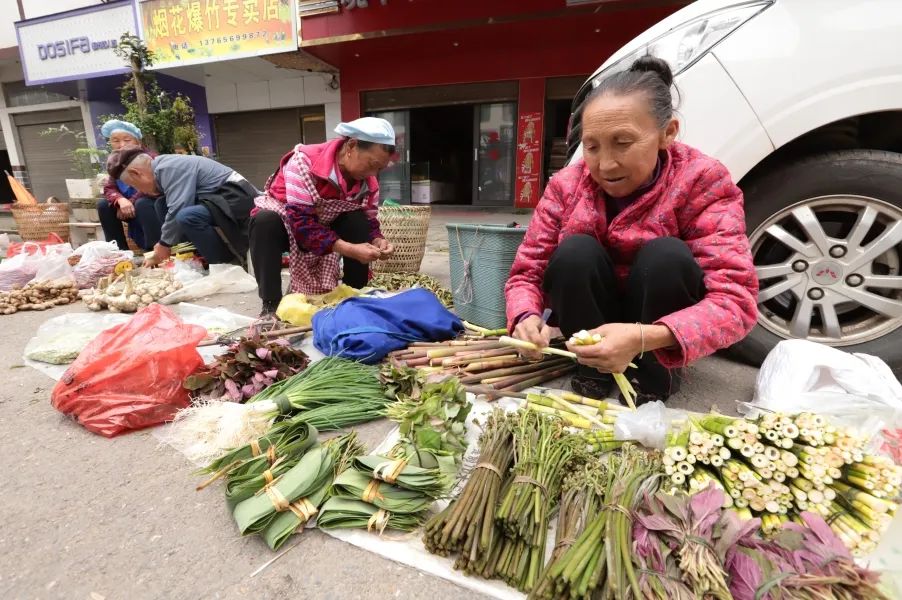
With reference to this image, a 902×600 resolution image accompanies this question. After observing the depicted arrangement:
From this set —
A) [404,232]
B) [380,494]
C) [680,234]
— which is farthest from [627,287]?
[404,232]

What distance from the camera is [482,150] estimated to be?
9.06 meters

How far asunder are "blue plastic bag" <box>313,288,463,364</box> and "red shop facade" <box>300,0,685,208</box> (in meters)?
5.98

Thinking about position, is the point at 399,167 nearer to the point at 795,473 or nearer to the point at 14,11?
the point at 795,473

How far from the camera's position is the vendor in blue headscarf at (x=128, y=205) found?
13.4ft

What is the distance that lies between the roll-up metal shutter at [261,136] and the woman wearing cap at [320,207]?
789 cm

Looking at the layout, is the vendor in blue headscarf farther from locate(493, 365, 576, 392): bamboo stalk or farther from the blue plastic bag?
locate(493, 365, 576, 392): bamboo stalk

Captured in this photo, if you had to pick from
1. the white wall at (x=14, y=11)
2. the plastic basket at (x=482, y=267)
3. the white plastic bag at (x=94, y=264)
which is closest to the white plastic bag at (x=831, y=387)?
the plastic basket at (x=482, y=267)

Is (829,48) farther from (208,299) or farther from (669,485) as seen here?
(208,299)

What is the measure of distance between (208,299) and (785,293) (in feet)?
12.6

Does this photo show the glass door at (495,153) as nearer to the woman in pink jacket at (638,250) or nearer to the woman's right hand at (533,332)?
the woman in pink jacket at (638,250)

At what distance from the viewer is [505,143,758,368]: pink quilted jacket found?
1315mm

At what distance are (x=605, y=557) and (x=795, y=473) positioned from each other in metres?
0.57

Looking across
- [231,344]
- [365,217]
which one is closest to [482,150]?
[365,217]

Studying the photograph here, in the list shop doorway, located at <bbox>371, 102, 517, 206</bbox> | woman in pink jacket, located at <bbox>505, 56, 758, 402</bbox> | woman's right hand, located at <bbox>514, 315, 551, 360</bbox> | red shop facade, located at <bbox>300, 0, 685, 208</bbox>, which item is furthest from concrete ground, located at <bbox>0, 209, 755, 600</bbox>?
red shop facade, located at <bbox>300, 0, 685, 208</bbox>
